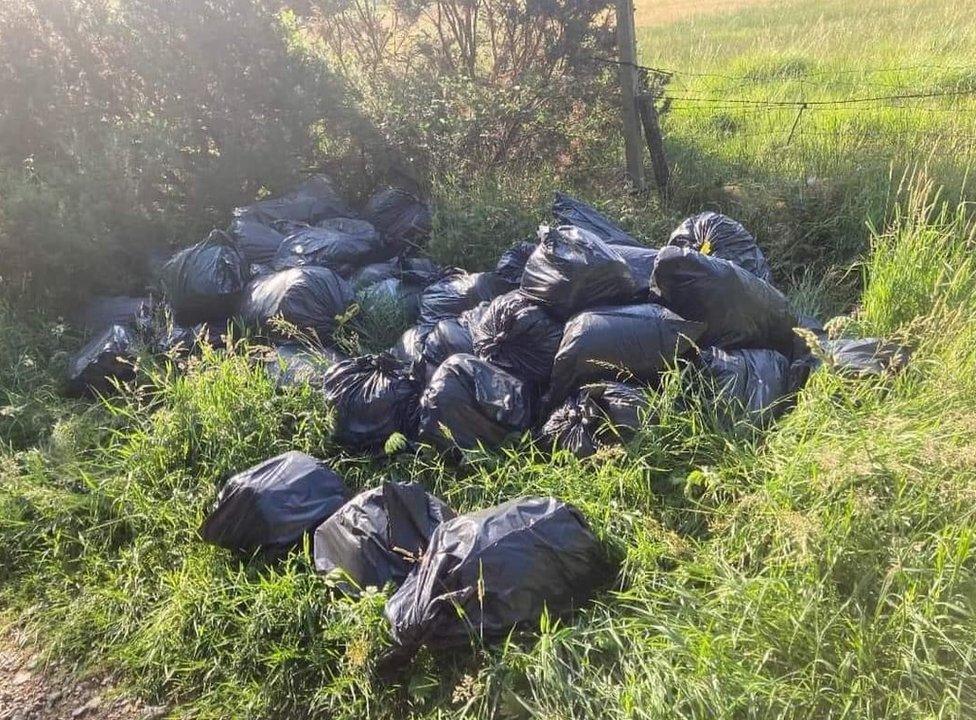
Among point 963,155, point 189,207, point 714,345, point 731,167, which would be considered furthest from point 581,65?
point 714,345

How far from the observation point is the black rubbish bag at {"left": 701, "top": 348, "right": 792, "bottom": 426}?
111 inches

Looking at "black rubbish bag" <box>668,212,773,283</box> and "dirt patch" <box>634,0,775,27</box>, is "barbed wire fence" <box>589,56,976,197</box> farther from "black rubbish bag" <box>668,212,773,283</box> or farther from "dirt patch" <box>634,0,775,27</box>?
"dirt patch" <box>634,0,775,27</box>

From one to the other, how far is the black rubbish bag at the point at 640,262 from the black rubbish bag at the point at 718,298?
5.9 inches

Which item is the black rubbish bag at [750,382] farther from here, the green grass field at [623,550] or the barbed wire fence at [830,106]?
the barbed wire fence at [830,106]

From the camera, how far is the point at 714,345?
3133 millimetres

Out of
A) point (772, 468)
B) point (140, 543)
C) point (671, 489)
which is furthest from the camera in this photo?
point (140, 543)

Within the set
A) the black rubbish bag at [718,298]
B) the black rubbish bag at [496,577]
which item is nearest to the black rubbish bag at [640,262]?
the black rubbish bag at [718,298]

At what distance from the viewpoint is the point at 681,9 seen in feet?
52.6

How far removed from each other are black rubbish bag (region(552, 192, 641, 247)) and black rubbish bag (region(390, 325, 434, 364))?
37.0 inches

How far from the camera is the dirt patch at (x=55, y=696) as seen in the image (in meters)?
2.39

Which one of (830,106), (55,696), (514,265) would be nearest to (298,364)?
(514,265)

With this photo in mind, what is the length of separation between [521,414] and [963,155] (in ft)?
11.1

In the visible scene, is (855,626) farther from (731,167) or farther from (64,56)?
(64,56)

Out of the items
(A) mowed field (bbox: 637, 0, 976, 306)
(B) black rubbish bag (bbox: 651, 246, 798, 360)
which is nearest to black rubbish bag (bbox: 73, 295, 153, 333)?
(B) black rubbish bag (bbox: 651, 246, 798, 360)
